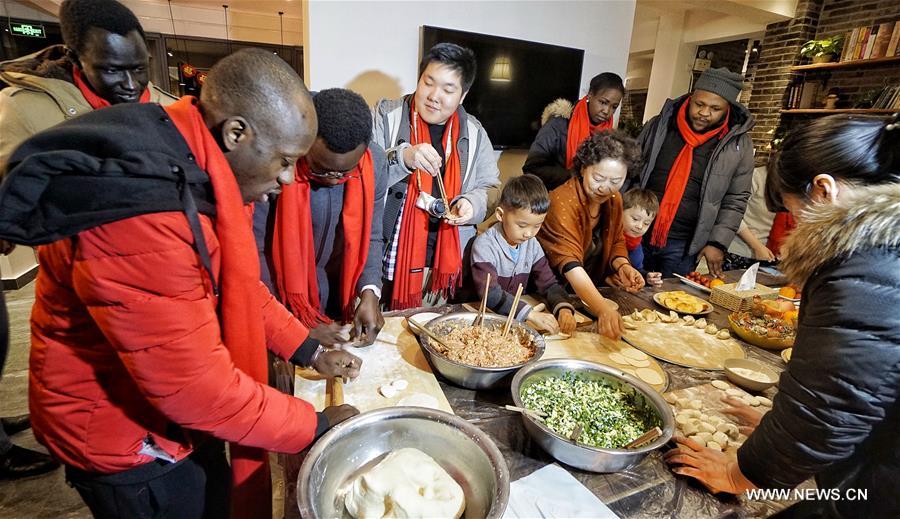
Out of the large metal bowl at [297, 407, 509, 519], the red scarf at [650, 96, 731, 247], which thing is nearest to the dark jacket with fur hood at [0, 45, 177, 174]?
the large metal bowl at [297, 407, 509, 519]

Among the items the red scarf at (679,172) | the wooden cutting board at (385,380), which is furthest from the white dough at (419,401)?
the red scarf at (679,172)

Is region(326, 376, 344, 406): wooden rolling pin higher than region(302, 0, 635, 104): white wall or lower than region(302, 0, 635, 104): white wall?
lower

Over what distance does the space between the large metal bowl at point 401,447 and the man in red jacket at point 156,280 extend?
6 centimetres

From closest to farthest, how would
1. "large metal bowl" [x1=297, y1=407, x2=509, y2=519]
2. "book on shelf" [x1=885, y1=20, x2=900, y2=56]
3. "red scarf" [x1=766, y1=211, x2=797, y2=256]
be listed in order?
"large metal bowl" [x1=297, y1=407, x2=509, y2=519]
"red scarf" [x1=766, y1=211, x2=797, y2=256]
"book on shelf" [x1=885, y1=20, x2=900, y2=56]

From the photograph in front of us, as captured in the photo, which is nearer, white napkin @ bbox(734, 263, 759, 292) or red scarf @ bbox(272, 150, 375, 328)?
red scarf @ bbox(272, 150, 375, 328)

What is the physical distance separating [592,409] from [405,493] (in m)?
0.56

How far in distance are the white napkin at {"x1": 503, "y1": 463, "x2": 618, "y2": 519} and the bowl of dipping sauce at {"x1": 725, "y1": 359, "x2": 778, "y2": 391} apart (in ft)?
2.54

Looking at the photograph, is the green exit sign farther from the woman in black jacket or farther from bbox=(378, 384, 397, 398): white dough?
the woman in black jacket

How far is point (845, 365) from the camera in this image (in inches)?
32.1

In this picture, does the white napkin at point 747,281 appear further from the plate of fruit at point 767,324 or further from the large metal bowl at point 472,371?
the large metal bowl at point 472,371

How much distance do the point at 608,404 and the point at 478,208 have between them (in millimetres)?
1310

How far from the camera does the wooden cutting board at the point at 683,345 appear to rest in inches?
60.8

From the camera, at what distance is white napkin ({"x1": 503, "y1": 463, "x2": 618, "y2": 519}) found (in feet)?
2.91

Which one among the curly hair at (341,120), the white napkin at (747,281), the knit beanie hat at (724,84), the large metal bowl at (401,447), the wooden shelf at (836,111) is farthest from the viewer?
the wooden shelf at (836,111)
